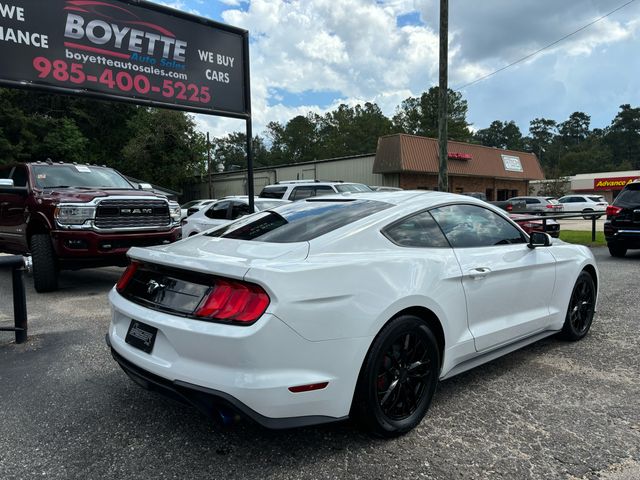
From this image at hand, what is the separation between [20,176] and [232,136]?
88.2m

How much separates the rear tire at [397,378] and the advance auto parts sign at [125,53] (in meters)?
5.77

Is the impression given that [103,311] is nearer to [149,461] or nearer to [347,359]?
[149,461]

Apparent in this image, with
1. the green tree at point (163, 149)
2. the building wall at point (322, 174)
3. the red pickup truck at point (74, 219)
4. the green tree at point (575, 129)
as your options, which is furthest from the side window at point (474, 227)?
the green tree at point (575, 129)

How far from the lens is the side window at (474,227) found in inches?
132

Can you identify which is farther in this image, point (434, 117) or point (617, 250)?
point (434, 117)

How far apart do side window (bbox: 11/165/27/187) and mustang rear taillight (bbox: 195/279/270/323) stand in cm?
664

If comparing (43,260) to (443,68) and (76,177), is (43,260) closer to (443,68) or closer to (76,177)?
(76,177)

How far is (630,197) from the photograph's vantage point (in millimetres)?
10148

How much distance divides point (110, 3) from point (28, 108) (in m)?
32.2

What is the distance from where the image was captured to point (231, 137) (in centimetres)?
9294

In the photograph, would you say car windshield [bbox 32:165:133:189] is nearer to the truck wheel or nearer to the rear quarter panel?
the truck wheel

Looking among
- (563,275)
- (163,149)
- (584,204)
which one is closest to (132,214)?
(563,275)

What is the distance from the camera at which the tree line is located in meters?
30.8

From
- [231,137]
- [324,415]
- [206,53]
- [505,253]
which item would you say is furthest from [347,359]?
[231,137]
